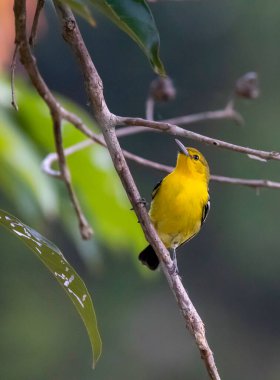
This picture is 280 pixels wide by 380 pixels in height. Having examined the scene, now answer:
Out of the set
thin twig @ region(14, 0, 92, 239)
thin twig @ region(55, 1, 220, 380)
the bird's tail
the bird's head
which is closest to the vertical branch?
thin twig @ region(14, 0, 92, 239)

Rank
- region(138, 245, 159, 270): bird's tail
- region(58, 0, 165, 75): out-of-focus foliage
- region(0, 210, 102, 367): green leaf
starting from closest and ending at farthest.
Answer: region(58, 0, 165, 75): out-of-focus foliage, region(0, 210, 102, 367): green leaf, region(138, 245, 159, 270): bird's tail

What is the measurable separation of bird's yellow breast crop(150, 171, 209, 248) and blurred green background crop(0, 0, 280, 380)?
5885 millimetres

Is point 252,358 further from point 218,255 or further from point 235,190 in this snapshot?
point 235,190

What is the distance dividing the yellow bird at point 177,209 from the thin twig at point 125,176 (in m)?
1.69

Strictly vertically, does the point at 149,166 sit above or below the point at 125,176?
below

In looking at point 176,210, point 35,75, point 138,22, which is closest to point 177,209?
point 176,210

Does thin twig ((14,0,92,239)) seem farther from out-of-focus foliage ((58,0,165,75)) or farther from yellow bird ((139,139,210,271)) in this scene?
yellow bird ((139,139,210,271))

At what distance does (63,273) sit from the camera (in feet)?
4.36

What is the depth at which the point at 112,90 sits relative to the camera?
9.97 m

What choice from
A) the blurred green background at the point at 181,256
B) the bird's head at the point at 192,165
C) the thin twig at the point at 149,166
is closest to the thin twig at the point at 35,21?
the thin twig at the point at 149,166

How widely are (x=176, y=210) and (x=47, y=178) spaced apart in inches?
36.3

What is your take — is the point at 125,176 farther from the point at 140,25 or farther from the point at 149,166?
the point at 149,166

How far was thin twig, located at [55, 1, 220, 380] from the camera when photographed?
1.31 m

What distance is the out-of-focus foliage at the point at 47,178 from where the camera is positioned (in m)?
2.17
